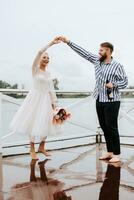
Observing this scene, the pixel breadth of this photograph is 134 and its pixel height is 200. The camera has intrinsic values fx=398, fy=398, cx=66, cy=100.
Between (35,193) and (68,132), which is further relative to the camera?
(68,132)

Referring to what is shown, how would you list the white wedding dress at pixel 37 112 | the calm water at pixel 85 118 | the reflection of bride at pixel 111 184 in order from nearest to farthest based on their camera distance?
the reflection of bride at pixel 111 184 < the white wedding dress at pixel 37 112 < the calm water at pixel 85 118

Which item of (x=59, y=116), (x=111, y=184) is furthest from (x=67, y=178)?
(x=59, y=116)

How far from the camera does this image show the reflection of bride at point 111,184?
3713 millimetres

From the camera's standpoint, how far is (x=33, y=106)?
566 cm

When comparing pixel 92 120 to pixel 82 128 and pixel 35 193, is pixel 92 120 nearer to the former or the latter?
pixel 82 128

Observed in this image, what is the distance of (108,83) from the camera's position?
5.25 metres

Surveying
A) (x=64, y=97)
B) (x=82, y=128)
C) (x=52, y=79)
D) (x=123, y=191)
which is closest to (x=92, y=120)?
(x=82, y=128)

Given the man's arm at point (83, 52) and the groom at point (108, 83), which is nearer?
the groom at point (108, 83)

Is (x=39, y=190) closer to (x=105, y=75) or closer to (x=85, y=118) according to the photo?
(x=105, y=75)

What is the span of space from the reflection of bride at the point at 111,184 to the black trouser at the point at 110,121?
426mm

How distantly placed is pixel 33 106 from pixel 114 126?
118 cm

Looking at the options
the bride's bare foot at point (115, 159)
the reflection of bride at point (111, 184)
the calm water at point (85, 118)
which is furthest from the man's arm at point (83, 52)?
the calm water at point (85, 118)

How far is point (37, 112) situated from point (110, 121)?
105cm

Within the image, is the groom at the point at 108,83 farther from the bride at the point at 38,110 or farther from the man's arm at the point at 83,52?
the bride at the point at 38,110
